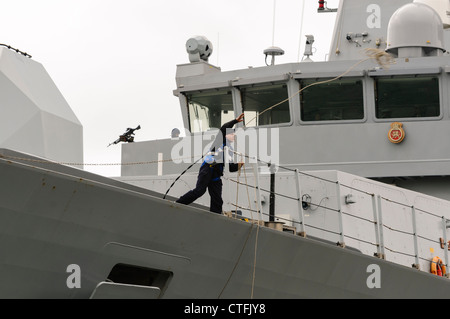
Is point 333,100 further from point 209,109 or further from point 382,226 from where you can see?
point 382,226

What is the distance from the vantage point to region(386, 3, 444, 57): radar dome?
39.3 ft

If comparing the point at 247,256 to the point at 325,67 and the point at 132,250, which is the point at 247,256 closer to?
the point at 132,250

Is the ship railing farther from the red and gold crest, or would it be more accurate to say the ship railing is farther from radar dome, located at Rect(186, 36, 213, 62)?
radar dome, located at Rect(186, 36, 213, 62)

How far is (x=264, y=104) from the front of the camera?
37.6 ft

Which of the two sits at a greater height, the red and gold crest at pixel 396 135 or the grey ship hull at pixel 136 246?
the red and gold crest at pixel 396 135

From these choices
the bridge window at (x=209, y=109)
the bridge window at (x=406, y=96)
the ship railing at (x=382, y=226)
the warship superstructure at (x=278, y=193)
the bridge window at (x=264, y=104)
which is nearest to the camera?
the warship superstructure at (x=278, y=193)

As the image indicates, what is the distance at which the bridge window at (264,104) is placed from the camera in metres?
11.2

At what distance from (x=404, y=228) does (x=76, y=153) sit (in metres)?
4.20

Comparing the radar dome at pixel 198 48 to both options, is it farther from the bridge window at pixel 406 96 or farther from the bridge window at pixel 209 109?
the bridge window at pixel 406 96

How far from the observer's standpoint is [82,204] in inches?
248

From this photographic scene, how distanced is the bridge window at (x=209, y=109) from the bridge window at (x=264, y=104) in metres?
0.29

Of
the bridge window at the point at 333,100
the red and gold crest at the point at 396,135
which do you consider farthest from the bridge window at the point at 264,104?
the red and gold crest at the point at 396,135

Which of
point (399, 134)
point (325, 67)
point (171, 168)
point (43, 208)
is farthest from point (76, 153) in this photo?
point (43, 208)

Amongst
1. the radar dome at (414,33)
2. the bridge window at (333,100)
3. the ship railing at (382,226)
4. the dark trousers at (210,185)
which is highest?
the radar dome at (414,33)
